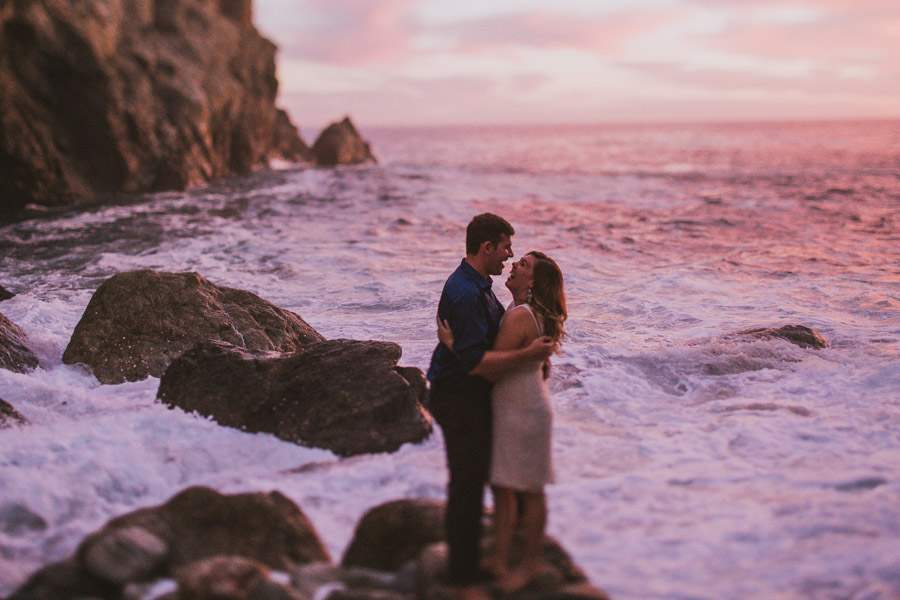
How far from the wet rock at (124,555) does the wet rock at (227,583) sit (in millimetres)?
293

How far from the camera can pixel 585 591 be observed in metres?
3.20

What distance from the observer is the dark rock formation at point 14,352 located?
269 inches

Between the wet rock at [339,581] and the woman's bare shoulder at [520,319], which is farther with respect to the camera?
the woman's bare shoulder at [520,319]

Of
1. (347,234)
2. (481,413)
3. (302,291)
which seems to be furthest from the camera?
(347,234)

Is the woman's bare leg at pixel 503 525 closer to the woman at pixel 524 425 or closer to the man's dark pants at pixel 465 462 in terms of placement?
the woman at pixel 524 425

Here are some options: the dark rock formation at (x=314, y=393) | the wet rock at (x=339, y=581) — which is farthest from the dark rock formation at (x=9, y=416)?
the wet rock at (x=339, y=581)

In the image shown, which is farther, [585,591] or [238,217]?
[238,217]

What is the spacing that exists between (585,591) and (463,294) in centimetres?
162

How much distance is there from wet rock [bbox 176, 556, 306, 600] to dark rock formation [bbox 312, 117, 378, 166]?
142 feet

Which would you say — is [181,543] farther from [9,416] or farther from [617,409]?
[617,409]

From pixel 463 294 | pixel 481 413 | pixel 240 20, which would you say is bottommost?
pixel 481 413

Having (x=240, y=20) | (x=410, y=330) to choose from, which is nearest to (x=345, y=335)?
(x=410, y=330)

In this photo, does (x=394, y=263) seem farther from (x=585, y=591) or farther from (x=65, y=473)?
(x=585, y=591)

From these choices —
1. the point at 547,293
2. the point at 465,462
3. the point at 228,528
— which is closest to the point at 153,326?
the point at 228,528
